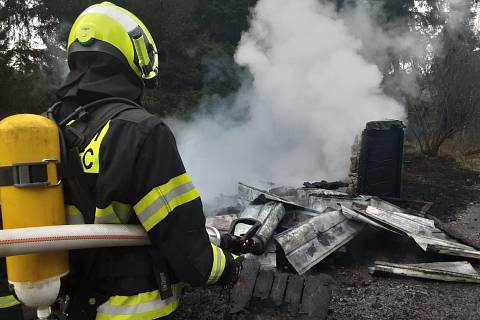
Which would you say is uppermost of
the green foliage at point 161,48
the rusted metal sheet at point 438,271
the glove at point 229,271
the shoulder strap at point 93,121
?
the green foliage at point 161,48

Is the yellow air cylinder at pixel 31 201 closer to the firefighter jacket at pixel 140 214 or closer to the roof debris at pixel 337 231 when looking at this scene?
the firefighter jacket at pixel 140 214

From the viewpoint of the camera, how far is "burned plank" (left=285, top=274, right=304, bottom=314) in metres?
3.08

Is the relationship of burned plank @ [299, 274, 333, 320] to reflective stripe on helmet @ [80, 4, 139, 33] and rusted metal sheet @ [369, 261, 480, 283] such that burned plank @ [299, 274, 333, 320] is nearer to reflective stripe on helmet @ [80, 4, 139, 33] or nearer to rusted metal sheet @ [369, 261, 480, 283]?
rusted metal sheet @ [369, 261, 480, 283]

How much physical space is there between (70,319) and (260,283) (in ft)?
6.02

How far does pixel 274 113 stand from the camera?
12.3 meters

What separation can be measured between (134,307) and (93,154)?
610 millimetres

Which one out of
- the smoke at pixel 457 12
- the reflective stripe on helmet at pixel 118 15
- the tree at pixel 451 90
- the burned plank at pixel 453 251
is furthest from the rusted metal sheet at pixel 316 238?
the smoke at pixel 457 12

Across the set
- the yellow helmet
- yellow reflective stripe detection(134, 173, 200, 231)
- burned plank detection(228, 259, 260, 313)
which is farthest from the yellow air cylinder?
burned plank detection(228, 259, 260, 313)

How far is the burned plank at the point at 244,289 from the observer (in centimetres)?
314

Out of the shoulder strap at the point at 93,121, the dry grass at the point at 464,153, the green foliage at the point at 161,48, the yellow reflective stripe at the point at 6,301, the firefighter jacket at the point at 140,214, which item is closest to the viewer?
the firefighter jacket at the point at 140,214

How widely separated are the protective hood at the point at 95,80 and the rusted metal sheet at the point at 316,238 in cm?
304

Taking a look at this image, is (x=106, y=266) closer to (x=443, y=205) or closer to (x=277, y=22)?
(x=443, y=205)

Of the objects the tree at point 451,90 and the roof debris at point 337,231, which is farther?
→ the tree at point 451,90

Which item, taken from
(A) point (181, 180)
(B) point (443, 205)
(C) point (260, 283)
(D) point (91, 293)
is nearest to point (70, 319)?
(D) point (91, 293)
